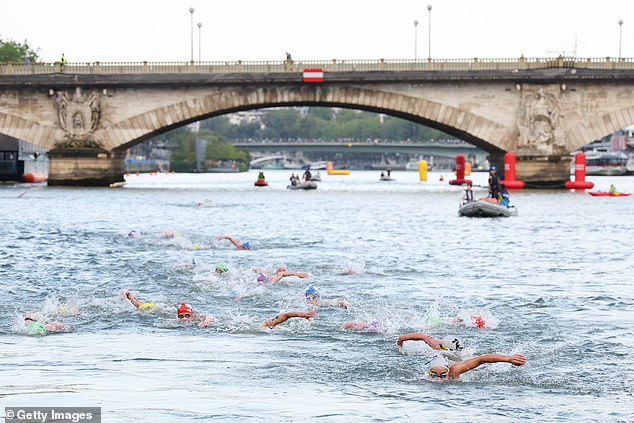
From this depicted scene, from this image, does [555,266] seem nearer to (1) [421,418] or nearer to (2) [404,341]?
(2) [404,341]

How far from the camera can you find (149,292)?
24359 millimetres

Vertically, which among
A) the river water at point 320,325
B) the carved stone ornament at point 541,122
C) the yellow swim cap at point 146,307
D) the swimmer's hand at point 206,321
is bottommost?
the river water at point 320,325

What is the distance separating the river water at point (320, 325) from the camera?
45.1 feet

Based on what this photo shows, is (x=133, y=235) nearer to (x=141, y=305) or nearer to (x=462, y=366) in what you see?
(x=141, y=305)

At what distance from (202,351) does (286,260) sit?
15365mm

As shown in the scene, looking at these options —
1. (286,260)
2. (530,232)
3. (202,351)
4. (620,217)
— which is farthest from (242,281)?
(620,217)

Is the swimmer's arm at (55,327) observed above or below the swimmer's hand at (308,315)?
below

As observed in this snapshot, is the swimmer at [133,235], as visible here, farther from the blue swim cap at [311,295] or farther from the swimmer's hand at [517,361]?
the swimmer's hand at [517,361]

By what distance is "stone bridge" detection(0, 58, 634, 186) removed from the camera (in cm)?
8444

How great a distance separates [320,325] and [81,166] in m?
72.3

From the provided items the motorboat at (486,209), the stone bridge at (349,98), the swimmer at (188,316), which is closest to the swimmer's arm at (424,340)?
the swimmer at (188,316)

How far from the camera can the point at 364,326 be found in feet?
63.7

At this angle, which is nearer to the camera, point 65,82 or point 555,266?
point 555,266

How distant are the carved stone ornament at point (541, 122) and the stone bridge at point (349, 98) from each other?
0.24 ft
